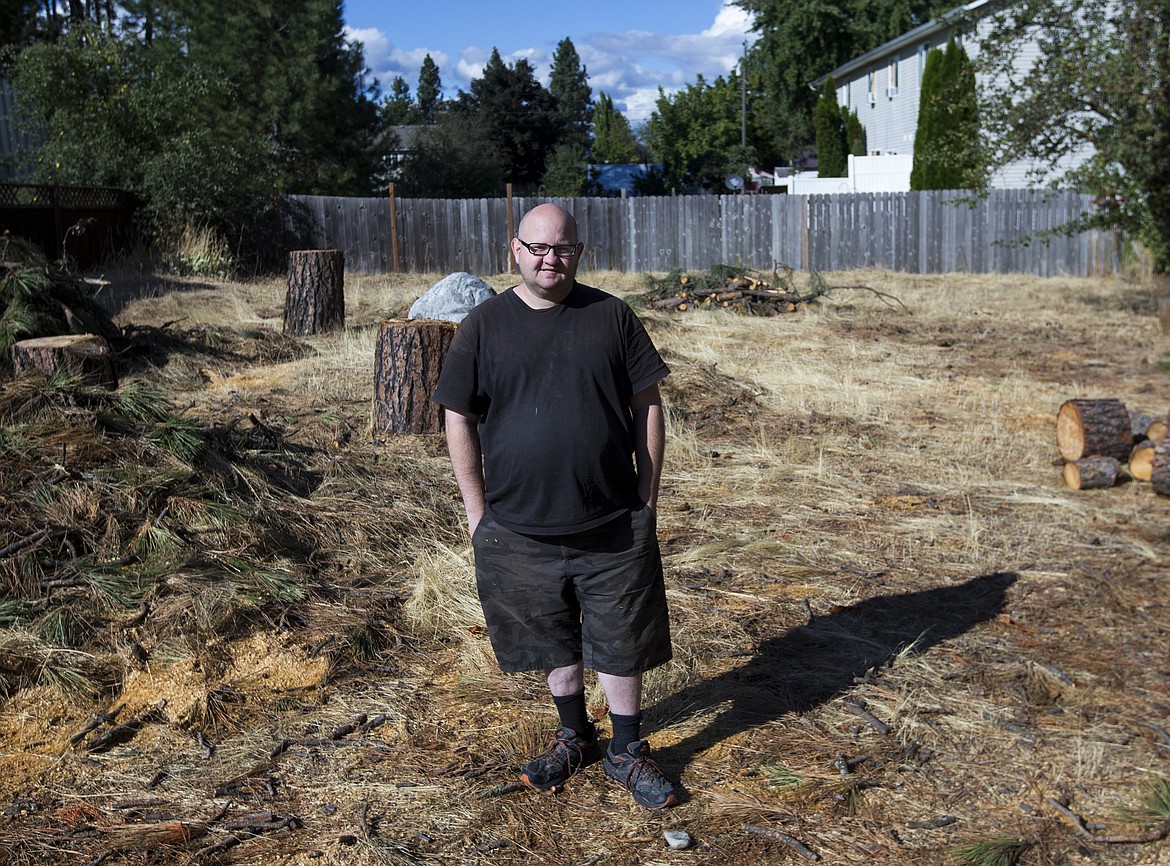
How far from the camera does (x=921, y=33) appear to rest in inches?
1144

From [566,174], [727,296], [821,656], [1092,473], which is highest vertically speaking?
[566,174]

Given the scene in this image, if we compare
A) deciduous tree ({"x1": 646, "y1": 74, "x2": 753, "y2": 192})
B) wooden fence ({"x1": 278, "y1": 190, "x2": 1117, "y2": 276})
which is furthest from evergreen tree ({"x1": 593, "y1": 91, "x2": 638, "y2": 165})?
wooden fence ({"x1": 278, "y1": 190, "x2": 1117, "y2": 276})

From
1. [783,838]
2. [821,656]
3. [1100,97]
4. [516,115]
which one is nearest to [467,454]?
[783,838]

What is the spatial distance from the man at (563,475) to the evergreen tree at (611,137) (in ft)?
221

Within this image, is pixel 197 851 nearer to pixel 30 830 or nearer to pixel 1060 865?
pixel 30 830

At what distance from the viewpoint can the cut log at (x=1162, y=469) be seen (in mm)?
6152

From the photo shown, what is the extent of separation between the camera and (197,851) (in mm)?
2811

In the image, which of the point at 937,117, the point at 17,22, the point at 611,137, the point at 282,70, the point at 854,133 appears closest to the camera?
the point at 282,70

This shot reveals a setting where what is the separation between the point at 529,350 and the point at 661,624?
892 mm

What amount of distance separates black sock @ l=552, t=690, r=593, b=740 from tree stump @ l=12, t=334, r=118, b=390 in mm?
4625

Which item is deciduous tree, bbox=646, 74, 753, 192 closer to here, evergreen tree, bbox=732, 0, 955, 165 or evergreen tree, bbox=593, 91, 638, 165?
evergreen tree, bbox=732, 0, 955, 165

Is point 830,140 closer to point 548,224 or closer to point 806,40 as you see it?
point 806,40

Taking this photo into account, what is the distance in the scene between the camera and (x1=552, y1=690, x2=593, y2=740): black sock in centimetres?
315

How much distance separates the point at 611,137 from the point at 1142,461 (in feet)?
235
